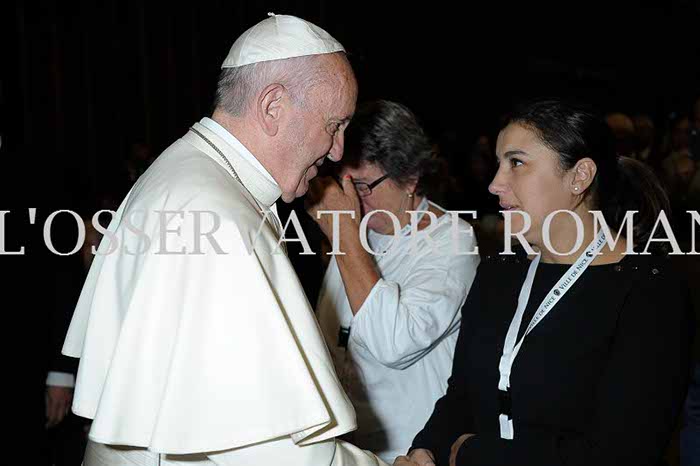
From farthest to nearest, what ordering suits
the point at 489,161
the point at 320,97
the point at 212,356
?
the point at 489,161 < the point at 320,97 < the point at 212,356

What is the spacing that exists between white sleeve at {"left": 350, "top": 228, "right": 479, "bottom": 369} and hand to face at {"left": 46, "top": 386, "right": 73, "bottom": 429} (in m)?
1.69

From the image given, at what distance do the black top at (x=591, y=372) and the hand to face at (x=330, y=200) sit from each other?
0.58 meters

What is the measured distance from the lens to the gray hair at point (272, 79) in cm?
174

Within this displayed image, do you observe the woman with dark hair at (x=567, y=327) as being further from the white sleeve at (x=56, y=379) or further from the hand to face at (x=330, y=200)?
the white sleeve at (x=56, y=379)

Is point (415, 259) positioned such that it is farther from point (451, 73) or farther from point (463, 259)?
point (451, 73)

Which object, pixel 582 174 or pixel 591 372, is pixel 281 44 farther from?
pixel 591 372

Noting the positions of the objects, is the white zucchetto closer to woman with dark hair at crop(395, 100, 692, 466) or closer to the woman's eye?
the woman's eye

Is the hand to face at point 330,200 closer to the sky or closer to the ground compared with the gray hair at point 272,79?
closer to the ground

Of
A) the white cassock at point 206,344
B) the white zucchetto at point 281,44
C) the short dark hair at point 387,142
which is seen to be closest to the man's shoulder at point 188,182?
the white cassock at point 206,344

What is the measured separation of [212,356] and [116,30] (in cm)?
554

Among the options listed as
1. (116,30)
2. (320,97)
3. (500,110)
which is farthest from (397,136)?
(500,110)

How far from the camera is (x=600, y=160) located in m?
2.15

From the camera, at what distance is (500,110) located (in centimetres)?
1009

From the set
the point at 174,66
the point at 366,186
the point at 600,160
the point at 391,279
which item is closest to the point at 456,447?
the point at 391,279
